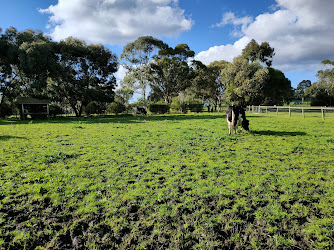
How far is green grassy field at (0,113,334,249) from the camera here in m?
3.12

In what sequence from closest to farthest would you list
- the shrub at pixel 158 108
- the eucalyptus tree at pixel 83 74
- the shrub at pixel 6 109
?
the shrub at pixel 6 109 < the eucalyptus tree at pixel 83 74 < the shrub at pixel 158 108

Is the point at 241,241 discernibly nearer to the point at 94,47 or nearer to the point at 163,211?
the point at 163,211

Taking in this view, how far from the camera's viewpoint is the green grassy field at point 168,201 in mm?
3121

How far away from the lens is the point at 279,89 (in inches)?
1745

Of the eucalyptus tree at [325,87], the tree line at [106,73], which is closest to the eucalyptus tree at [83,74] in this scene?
the tree line at [106,73]

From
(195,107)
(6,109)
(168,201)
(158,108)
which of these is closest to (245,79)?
(195,107)

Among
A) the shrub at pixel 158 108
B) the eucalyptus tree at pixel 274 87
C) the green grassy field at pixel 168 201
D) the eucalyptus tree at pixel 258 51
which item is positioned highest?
the eucalyptus tree at pixel 258 51

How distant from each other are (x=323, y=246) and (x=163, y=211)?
7.88 feet

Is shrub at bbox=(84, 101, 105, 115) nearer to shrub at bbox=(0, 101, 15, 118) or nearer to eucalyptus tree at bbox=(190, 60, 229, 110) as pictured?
shrub at bbox=(0, 101, 15, 118)

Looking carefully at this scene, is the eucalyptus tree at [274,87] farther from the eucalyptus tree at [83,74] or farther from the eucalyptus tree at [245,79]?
the eucalyptus tree at [83,74]

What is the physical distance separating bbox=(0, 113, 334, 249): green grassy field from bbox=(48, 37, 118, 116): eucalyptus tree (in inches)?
1258

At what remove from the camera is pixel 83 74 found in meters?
39.2

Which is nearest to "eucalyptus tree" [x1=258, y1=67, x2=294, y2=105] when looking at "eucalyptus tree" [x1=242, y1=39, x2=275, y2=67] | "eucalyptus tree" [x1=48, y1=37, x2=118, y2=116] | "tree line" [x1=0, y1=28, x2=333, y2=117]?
"tree line" [x1=0, y1=28, x2=333, y2=117]

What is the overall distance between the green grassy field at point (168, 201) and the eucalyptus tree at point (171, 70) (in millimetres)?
38580
